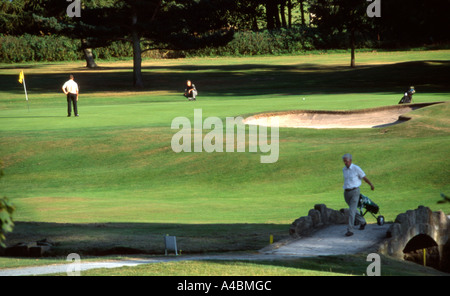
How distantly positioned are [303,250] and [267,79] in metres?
58.6

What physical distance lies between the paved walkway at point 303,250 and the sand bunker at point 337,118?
2023 centimetres

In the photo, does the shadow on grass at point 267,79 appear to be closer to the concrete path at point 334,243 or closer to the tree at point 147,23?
the tree at point 147,23

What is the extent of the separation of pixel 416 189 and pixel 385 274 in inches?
416

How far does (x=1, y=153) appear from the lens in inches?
1205

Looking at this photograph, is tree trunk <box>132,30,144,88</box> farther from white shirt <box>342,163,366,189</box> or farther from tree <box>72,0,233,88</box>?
white shirt <box>342,163,366,189</box>

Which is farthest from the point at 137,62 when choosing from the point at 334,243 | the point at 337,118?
the point at 334,243

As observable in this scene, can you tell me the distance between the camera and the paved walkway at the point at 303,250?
42.3 feet

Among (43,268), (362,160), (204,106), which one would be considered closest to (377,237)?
(43,268)

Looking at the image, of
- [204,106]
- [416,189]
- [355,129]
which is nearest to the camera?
[416,189]

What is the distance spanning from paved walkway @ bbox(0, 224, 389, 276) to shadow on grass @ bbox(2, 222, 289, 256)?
2.57 ft

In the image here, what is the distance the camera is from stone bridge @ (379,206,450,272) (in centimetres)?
1520

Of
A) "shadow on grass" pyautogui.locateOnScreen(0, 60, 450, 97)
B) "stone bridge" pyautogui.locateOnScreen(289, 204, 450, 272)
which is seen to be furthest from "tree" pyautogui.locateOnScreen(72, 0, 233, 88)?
"stone bridge" pyautogui.locateOnScreen(289, 204, 450, 272)
